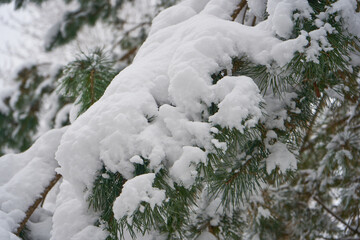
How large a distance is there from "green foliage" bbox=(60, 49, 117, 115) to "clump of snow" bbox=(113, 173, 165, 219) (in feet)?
2.32

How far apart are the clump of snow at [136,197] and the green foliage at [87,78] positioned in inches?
27.8

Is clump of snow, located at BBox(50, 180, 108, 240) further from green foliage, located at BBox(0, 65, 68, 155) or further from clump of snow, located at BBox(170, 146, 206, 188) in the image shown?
green foliage, located at BBox(0, 65, 68, 155)

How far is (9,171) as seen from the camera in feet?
→ 4.01

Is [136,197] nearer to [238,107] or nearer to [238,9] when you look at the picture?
[238,107]

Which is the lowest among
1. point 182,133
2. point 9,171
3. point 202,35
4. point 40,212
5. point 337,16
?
point 40,212

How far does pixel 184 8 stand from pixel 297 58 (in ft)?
2.42

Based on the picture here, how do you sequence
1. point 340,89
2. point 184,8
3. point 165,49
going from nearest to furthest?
point 165,49
point 340,89
point 184,8

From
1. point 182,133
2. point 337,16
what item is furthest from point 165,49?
point 337,16

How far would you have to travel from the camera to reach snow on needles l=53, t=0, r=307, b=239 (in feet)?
2.19

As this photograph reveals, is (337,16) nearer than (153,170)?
No

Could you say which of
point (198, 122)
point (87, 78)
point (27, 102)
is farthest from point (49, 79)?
point (198, 122)

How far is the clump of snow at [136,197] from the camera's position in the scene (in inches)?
24.3

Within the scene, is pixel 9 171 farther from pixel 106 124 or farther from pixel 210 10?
→ pixel 210 10

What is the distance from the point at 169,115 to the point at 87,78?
0.68 m
